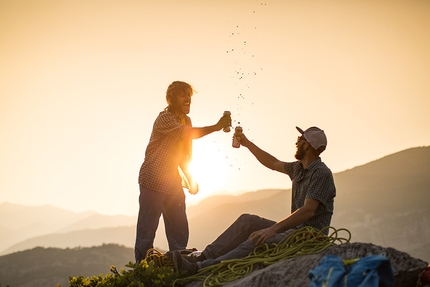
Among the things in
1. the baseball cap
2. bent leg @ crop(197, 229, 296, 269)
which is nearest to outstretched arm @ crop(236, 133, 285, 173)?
the baseball cap

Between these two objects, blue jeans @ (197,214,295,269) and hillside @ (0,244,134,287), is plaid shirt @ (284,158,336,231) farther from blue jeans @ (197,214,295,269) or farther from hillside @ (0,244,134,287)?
hillside @ (0,244,134,287)

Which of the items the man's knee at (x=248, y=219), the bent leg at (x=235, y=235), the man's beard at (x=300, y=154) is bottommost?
the bent leg at (x=235, y=235)

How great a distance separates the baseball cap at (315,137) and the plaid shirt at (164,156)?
2.53 metres

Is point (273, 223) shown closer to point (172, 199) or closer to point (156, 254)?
point (156, 254)

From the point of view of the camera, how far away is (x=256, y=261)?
7.19 meters

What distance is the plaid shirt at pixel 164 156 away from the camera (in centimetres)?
975

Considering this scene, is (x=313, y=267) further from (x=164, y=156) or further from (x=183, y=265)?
(x=164, y=156)

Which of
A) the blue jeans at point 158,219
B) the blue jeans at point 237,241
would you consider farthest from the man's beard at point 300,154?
the blue jeans at point 158,219

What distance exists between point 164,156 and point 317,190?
329 centimetres

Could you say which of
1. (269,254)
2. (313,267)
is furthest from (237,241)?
(313,267)

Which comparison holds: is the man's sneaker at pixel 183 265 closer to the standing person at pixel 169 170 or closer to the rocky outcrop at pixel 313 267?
the rocky outcrop at pixel 313 267

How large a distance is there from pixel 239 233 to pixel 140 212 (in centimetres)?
256

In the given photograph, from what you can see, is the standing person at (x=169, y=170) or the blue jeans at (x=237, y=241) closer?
the blue jeans at (x=237, y=241)

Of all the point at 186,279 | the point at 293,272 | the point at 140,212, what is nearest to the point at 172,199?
the point at 140,212
